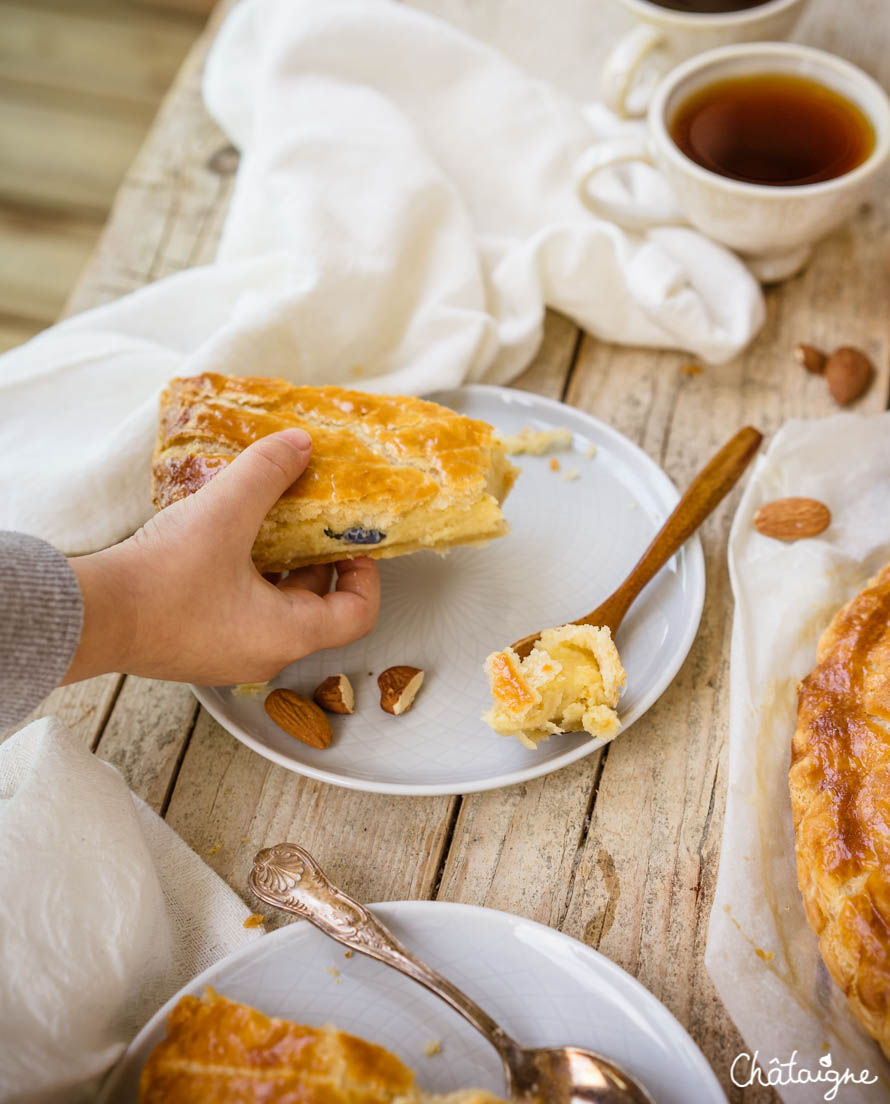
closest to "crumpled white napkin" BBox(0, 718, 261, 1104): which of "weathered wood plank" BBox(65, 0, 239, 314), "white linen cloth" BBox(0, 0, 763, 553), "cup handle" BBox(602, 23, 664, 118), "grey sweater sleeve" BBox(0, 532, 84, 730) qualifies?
"grey sweater sleeve" BBox(0, 532, 84, 730)

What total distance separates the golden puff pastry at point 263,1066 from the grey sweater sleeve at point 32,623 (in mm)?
525

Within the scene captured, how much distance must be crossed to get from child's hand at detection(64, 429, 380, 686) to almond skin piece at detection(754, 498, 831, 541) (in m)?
0.87

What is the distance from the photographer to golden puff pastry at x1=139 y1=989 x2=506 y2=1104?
1.38 meters

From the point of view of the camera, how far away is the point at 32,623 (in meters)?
1.53

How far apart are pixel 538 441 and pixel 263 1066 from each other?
1421 millimetres

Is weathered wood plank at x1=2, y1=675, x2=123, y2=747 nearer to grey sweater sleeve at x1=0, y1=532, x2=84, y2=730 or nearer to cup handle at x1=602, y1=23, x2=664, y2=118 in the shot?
grey sweater sleeve at x1=0, y1=532, x2=84, y2=730

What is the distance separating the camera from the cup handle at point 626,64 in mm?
2650

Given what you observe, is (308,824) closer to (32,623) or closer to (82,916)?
(82,916)

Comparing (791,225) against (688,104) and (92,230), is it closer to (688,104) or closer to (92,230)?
(688,104)

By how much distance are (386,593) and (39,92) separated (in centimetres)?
410

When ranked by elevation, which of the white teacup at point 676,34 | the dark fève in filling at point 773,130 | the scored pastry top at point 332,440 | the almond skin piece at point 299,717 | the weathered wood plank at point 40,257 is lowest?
the weathered wood plank at point 40,257

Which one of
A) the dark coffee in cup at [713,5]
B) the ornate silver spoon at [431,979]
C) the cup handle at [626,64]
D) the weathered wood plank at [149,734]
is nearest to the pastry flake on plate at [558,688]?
the ornate silver spoon at [431,979]

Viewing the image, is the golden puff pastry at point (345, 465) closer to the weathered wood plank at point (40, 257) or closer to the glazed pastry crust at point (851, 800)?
the glazed pastry crust at point (851, 800)

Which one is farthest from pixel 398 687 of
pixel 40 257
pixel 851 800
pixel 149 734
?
pixel 40 257
